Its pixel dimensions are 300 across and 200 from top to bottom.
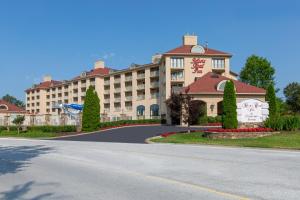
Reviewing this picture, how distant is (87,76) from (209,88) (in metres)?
45.8

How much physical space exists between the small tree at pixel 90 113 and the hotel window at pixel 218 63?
85.8ft

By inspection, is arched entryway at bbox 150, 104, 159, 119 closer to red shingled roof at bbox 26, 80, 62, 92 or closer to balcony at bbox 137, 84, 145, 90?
balcony at bbox 137, 84, 145, 90

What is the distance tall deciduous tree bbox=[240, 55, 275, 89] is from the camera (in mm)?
67812

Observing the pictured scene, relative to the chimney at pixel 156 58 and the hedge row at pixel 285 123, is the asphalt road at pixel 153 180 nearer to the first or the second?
the hedge row at pixel 285 123

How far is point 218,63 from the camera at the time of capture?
212 ft

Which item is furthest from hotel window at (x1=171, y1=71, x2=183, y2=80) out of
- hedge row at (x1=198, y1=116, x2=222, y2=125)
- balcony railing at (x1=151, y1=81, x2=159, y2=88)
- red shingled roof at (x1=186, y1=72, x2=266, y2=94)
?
hedge row at (x1=198, y1=116, x2=222, y2=125)

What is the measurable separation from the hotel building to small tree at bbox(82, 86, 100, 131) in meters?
8.04

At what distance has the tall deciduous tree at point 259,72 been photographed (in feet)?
222

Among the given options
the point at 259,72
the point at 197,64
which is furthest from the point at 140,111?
the point at 259,72

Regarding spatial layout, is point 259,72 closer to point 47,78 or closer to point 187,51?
point 187,51

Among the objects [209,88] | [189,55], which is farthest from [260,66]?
[209,88]

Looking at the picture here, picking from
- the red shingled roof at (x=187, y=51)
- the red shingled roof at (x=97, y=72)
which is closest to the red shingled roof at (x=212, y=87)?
the red shingled roof at (x=187, y=51)

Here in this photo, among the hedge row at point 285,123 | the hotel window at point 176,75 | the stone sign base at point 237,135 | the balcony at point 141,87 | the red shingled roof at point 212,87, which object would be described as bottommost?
the stone sign base at point 237,135

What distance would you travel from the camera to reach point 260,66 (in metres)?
67.9
